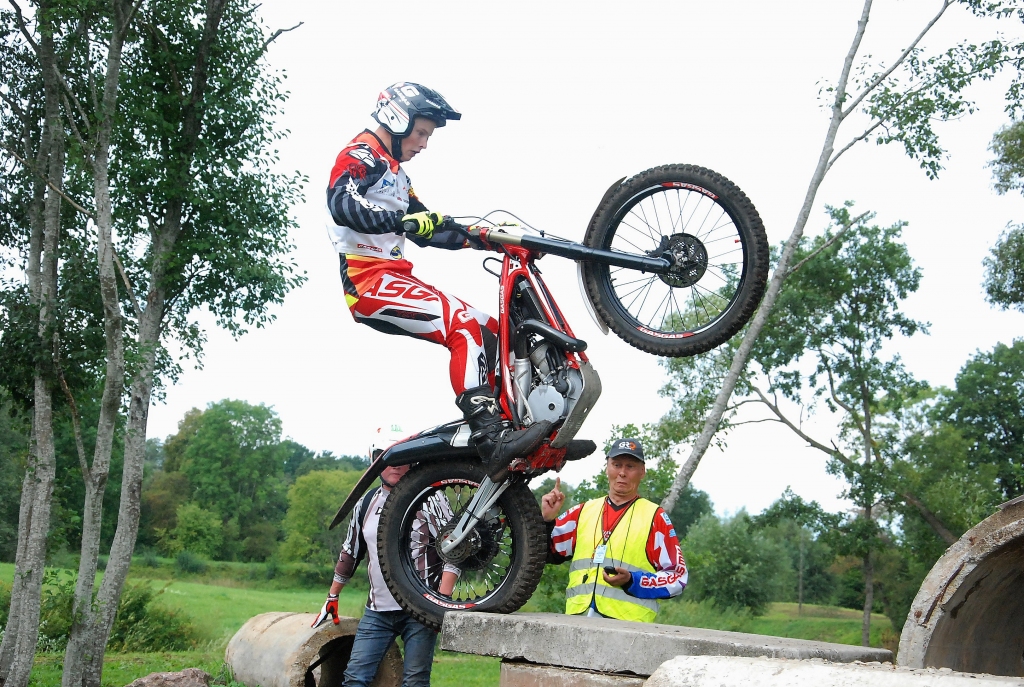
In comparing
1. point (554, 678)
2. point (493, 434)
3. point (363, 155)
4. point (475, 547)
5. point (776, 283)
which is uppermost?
point (776, 283)

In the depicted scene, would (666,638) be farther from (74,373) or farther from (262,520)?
(262,520)

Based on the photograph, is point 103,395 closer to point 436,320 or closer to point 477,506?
point 436,320

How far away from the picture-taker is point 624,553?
5383 mm

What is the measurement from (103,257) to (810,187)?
11.2m

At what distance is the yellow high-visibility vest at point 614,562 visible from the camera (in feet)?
17.6

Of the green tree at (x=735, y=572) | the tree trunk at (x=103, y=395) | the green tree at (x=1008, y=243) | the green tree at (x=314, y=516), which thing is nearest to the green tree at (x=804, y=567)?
the green tree at (x=735, y=572)

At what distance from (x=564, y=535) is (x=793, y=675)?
2614mm

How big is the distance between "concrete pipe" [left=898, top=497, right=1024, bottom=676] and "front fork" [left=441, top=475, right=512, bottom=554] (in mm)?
2480

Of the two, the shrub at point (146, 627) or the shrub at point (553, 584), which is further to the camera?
the shrub at point (146, 627)

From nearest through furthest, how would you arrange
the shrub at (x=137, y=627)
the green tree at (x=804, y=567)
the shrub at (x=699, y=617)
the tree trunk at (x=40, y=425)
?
1. the tree trunk at (x=40, y=425)
2. the shrub at (x=137, y=627)
3. the shrub at (x=699, y=617)
4. the green tree at (x=804, y=567)

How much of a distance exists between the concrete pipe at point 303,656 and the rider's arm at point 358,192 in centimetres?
366

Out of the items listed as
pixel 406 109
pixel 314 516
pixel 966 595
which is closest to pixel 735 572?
pixel 314 516

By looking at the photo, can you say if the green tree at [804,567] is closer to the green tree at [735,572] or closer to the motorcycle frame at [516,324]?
the green tree at [735,572]

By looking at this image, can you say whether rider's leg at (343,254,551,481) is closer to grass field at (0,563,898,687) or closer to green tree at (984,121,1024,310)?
grass field at (0,563,898,687)
